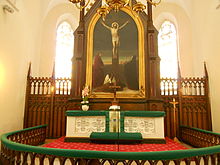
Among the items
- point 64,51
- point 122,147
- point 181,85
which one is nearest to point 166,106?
point 181,85

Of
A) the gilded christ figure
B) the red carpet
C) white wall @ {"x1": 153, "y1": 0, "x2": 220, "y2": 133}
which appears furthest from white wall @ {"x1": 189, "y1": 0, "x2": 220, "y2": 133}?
the gilded christ figure

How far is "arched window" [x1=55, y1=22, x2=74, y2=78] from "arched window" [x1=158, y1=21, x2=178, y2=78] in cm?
549

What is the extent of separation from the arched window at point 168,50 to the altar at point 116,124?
16.3 feet

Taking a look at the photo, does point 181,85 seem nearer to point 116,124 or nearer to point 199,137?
point 199,137

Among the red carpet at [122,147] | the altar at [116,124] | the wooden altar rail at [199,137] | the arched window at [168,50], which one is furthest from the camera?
the arched window at [168,50]

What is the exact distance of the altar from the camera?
5914mm

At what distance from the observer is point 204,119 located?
→ 25.3 ft

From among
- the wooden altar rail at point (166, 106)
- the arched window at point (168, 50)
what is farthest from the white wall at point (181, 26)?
the wooden altar rail at point (166, 106)

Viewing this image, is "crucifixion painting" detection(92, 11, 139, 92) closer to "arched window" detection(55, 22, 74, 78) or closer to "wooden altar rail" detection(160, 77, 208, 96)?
"wooden altar rail" detection(160, 77, 208, 96)

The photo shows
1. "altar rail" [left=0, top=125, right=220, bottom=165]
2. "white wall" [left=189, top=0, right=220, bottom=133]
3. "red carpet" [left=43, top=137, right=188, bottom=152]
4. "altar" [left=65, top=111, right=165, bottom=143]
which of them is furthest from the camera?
"white wall" [left=189, top=0, right=220, bottom=133]

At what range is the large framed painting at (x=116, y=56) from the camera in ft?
24.7

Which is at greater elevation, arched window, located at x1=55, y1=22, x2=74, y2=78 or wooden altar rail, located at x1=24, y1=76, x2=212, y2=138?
arched window, located at x1=55, y1=22, x2=74, y2=78

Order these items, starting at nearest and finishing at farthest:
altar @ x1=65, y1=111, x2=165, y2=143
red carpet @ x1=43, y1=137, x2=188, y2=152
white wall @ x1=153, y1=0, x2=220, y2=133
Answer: red carpet @ x1=43, y1=137, x2=188, y2=152 → altar @ x1=65, y1=111, x2=165, y2=143 → white wall @ x1=153, y1=0, x2=220, y2=133

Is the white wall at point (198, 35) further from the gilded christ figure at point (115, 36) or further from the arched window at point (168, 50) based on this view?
the gilded christ figure at point (115, 36)
